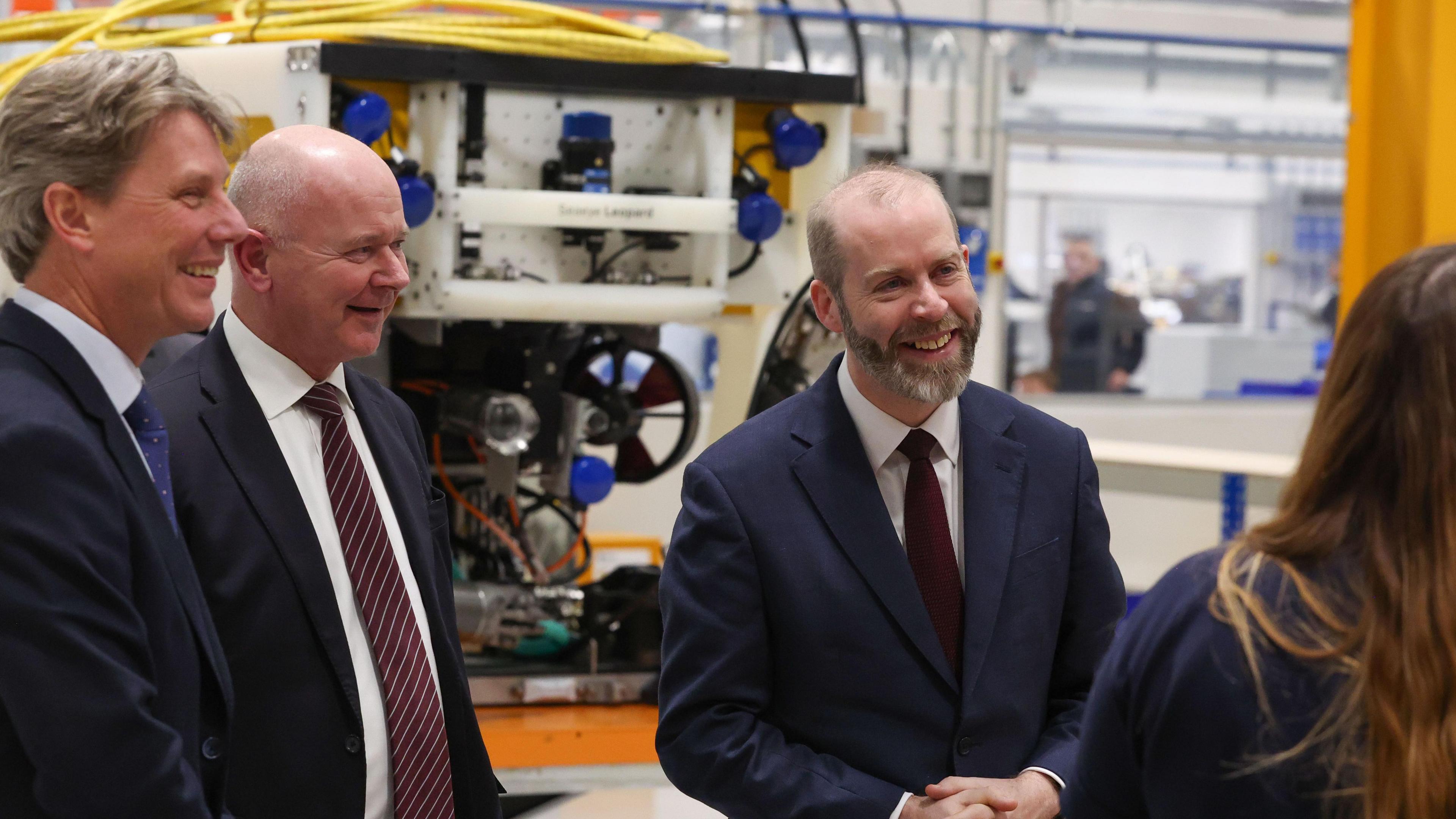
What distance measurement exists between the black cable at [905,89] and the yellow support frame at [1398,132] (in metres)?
1.20

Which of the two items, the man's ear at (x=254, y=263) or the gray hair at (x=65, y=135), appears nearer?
the gray hair at (x=65, y=135)

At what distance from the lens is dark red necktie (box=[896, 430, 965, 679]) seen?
67.7 inches

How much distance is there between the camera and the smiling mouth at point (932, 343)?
5.68ft

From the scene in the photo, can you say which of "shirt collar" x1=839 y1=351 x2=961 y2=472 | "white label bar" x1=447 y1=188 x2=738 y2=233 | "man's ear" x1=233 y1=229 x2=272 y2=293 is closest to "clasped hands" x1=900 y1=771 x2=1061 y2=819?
"shirt collar" x1=839 y1=351 x2=961 y2=472

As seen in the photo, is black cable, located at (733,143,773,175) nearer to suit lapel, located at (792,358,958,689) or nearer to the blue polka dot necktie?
suit lapel, located at (792,358,958,689)

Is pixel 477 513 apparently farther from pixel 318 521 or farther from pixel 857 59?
pixel 857 59

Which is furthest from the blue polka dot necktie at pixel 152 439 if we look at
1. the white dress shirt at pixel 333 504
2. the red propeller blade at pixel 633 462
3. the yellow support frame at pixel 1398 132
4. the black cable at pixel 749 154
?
the yellow support frame at pixel 1398 132

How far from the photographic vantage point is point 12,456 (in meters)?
1.18

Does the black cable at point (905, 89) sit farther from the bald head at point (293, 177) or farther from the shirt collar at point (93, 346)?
the shirt collar at point (93, 346)

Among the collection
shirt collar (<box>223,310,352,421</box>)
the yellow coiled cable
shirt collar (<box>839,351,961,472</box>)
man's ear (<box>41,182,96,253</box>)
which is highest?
the yellow coiled cable

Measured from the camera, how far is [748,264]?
117 inches

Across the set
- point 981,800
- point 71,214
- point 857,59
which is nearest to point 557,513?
point 857,59

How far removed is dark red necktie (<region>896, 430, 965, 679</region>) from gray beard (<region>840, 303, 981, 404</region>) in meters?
0.07

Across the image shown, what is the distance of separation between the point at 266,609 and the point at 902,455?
30.0 inches
